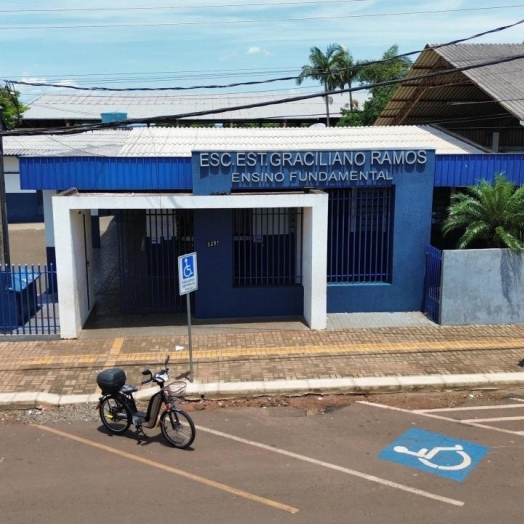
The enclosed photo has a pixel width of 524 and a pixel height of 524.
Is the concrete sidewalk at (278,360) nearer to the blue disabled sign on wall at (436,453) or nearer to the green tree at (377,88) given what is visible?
the blue disabled sign on wall at (436,453)

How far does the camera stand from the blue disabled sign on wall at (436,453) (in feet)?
22.5

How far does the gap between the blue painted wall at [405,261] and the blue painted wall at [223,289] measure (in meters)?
1.00

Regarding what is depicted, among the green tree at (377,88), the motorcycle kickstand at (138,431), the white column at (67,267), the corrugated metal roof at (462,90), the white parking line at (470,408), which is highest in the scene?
the green tree at (377,88)

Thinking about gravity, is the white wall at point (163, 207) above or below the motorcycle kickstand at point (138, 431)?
above

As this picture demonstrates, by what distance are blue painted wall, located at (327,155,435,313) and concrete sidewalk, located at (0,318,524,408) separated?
2.45 feet

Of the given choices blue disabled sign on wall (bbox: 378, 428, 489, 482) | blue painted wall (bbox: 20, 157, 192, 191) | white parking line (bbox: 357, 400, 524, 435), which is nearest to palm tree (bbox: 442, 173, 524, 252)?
white parking line (bbox: 357, 400, 524, 435)

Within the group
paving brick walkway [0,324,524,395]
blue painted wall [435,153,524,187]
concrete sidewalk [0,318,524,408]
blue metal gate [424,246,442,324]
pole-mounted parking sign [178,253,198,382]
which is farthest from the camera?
blue painted wall [435,153,524,187]

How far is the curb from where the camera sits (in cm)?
888

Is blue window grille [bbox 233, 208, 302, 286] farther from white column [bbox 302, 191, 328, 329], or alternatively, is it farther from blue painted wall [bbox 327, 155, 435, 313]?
blue painted wall [bbox 327, 155, 435, 313]

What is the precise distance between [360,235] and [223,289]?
119 inches

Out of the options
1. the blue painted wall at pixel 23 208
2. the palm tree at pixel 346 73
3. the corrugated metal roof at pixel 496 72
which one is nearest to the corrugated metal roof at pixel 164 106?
the palm tree at pixel 346 73

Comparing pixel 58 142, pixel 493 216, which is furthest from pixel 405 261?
pixel 58 142

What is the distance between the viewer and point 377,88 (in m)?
39.7

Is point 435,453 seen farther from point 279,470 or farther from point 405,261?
point 405,261
